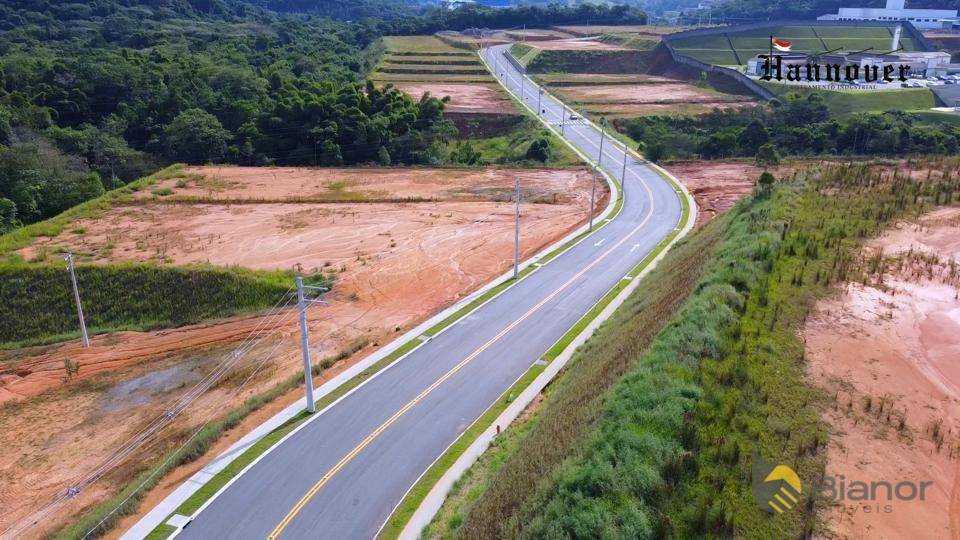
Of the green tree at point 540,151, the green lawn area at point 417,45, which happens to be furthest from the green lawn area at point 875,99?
the green lawn area at point 417,45

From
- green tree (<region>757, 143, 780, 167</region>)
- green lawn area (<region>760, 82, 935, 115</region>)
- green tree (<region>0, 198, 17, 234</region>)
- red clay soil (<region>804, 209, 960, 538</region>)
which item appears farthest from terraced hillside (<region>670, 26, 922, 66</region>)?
green tree (<region>0, 198, 17, 234</region>)

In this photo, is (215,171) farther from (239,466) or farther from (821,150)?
(821,150)

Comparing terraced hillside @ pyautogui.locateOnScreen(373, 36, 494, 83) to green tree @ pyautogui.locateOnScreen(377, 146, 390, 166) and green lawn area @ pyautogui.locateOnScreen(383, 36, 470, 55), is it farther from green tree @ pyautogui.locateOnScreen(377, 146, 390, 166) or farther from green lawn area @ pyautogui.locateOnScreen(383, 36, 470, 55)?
green tree @ pyautogui.locateOnScreen(377, 146, 390, 166)

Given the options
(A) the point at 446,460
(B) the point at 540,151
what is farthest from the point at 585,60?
(A) the point at 446,460

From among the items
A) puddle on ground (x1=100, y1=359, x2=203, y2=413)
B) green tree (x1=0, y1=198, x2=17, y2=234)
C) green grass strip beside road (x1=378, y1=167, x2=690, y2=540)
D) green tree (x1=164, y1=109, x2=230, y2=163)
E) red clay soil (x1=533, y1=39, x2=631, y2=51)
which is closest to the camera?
green grass strip beside road (x1=378, y1=167, x2=690, y2=540)

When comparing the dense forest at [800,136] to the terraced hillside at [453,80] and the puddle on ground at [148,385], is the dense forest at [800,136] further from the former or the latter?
the puddle on ground at [148,385]

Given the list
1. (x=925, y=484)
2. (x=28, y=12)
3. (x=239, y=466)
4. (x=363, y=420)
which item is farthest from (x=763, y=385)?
(x=28, y=12)
